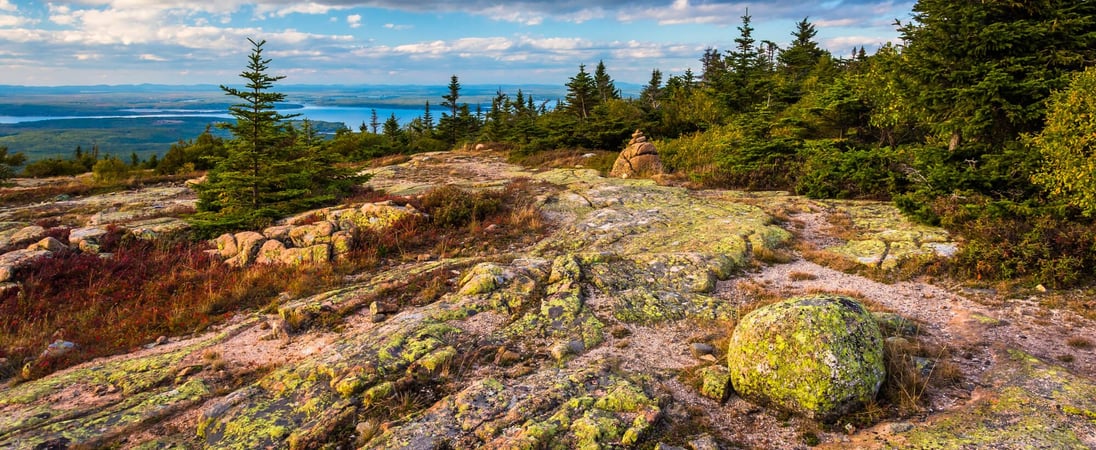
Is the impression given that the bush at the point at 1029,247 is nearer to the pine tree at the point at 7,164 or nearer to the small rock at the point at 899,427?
the small rock at the point at 899,427

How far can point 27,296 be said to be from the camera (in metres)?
10.3

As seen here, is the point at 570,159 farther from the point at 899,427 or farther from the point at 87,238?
the point at 899,427

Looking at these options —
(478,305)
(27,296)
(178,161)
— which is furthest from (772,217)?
(178,161)

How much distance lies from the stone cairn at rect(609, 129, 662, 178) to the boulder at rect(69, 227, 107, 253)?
1921cm

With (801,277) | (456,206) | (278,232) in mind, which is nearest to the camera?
(801,277)

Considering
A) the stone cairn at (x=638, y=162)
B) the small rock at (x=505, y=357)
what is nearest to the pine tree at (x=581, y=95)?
the stone cairn at (x=638, y=162)

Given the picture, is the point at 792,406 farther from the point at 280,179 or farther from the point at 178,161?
the point at 178,161

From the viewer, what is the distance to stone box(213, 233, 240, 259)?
42.2 feet

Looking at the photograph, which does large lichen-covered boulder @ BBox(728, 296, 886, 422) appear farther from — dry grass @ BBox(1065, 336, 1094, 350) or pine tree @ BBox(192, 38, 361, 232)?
pine tree @ BBox(192, 38, 361, 232)

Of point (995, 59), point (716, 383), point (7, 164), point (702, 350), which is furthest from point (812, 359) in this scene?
point (7, 164)

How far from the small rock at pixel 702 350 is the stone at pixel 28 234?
17364mm

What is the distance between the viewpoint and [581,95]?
38.2 m

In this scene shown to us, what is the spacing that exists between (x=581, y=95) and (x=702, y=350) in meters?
33.4

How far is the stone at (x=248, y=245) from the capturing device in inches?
490
